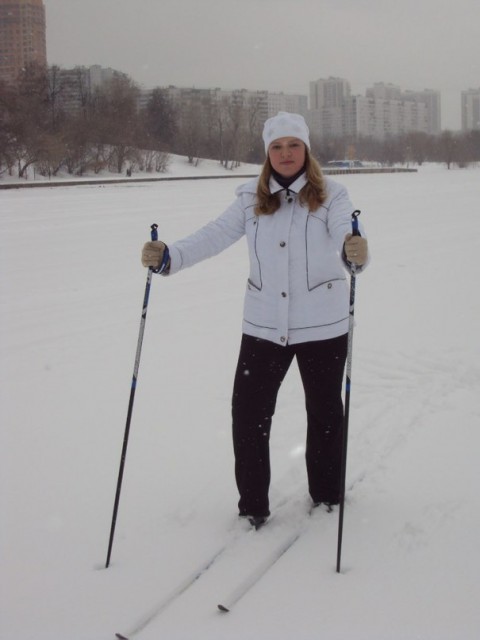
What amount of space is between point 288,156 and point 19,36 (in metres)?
103

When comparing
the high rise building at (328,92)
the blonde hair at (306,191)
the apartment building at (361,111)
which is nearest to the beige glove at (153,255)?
the blonde hair at (306,191)

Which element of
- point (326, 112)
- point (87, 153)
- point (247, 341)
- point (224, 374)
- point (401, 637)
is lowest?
point (401, 637)

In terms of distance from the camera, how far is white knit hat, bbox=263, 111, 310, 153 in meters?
3.21

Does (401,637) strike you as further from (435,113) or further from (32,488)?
(435,113)

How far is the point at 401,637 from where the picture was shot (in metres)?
2.66

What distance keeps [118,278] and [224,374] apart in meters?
4.61

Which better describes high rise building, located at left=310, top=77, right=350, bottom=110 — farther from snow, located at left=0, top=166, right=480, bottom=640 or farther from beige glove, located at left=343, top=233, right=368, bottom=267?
beige glove, located at left=343, top=233, right=368, bottom=267

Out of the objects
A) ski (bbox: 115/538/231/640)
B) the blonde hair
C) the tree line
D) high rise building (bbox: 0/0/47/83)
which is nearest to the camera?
ski (bbox: 115/538/231/640)

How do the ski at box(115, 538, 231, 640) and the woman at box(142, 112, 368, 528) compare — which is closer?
the ski at box(115, 538, 231, 640)

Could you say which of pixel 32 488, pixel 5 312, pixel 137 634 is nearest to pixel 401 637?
pixel 137 634

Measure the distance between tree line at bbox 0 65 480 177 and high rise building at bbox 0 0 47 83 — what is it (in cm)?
1799

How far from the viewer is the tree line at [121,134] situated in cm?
4556

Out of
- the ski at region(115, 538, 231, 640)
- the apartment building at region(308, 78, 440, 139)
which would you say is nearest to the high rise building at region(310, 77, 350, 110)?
the apartment building at region(308, 78, 440, 139)

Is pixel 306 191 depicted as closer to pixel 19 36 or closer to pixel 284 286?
pixel 284 286
